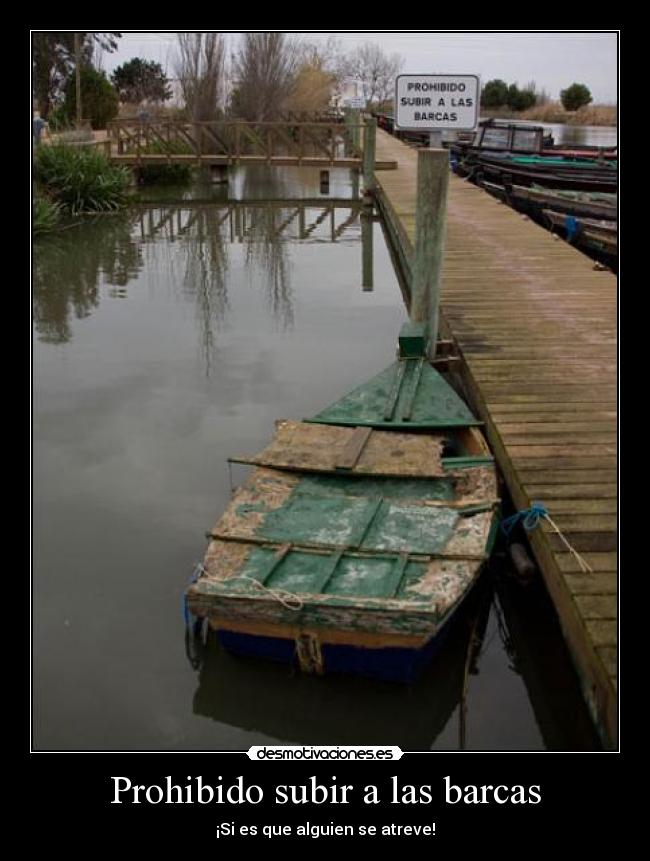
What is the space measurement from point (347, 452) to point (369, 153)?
15.2 meters

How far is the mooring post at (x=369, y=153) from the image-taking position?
18.9 metres

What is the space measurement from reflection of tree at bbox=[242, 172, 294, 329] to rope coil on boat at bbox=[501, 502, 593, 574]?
603 centimetres

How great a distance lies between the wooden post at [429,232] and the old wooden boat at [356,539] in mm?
1310

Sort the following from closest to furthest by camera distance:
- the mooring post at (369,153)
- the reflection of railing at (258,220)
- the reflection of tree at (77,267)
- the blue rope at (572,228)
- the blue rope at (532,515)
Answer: the blue rope at (532,515) < the reflection of tree at (77,267) < the blue rope at (572,228) < the reflection of railing at (258,220) < the mooring post at (369,153)

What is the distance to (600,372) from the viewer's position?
691 cm

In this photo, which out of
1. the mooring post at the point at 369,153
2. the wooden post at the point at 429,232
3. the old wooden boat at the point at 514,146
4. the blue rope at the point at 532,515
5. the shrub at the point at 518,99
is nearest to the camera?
the blue rope at the point at 532,515

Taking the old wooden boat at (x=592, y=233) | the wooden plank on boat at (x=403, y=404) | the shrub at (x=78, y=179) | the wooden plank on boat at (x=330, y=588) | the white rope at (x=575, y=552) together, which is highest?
the shrub at (x=78, y=179)

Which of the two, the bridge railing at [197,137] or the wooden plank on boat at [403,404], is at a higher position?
the bridge railing at [197,137]

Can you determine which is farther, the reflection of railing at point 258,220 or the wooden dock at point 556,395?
the reflection of railing at point 258,220

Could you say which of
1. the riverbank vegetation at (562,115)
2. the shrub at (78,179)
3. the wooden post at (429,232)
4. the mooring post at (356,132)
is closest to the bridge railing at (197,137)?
the mooring post at (356,132)

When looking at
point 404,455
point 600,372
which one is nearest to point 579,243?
point 600,372

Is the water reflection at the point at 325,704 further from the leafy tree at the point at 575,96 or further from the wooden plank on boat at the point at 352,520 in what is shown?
the leafy tree at the point at 575,96

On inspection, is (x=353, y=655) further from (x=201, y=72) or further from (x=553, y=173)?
(x=201, y=72)

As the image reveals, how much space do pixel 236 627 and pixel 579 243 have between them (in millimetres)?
11297
